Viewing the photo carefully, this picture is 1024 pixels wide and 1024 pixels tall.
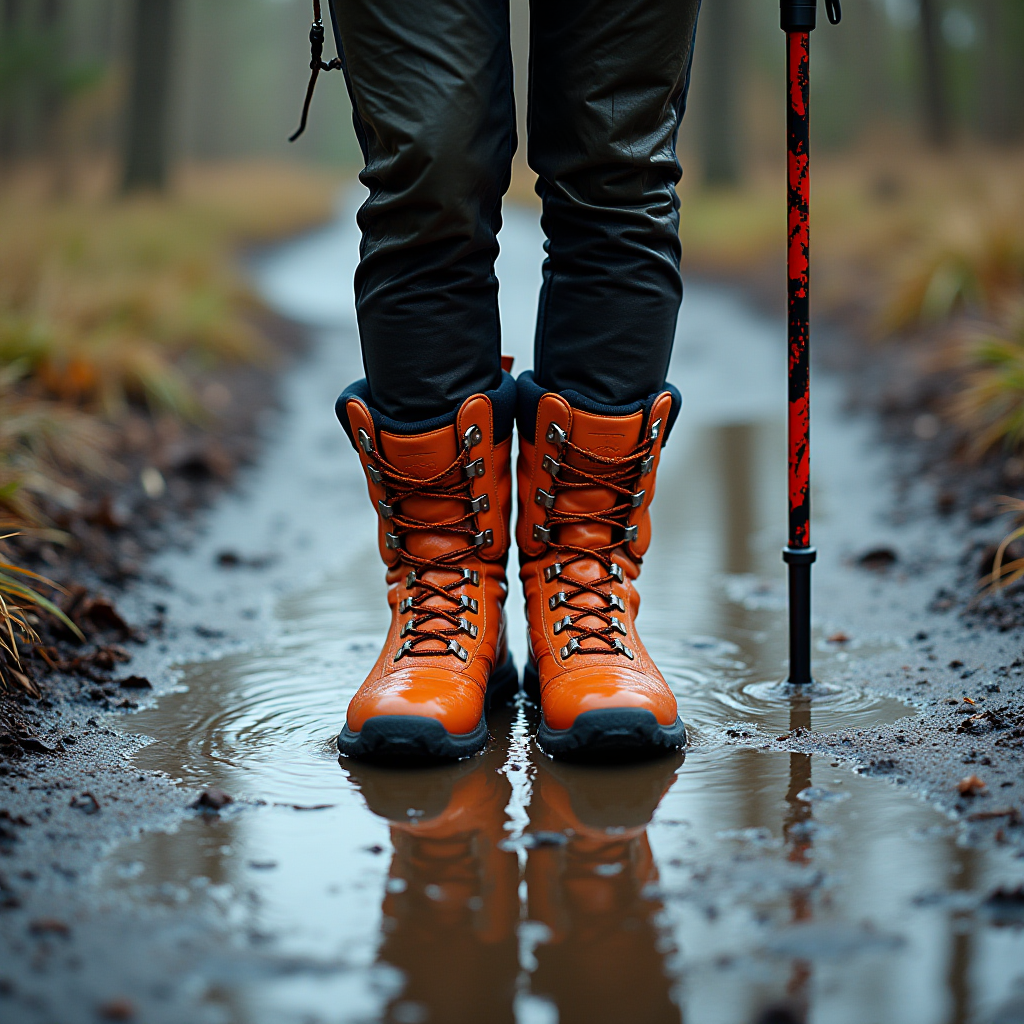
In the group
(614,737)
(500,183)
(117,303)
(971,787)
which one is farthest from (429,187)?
(117,303)

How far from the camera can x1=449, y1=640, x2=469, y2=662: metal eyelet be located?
5.15ft

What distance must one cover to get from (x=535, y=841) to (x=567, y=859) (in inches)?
2.2

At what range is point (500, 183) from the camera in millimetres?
1558

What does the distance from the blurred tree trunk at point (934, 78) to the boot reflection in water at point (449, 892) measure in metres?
14.2

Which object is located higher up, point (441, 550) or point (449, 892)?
point (441, 550)

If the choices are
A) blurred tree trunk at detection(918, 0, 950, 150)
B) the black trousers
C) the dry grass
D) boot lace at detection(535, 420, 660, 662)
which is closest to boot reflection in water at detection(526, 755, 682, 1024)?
boot lace at detection(535, 420, 660, 662)

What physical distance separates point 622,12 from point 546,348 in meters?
0.47

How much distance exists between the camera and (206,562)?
2.63 metres

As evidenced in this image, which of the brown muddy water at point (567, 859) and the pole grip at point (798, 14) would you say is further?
the pole grip at point (798, 14)

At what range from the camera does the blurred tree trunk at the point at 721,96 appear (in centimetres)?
1289

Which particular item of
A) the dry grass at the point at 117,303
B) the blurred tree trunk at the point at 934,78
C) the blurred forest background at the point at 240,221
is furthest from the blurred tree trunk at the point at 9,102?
the blurred tree trunk at the point at 934,78

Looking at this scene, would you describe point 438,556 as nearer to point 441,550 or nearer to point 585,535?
point 441,550

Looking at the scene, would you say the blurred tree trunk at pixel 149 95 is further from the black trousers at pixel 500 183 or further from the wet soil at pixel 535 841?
the black trousers at pixel 500 183

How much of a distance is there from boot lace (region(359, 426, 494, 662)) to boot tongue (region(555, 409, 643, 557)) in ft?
0.42
